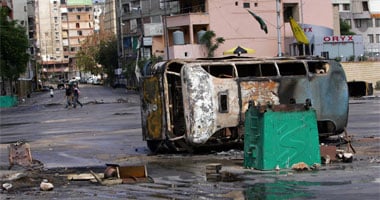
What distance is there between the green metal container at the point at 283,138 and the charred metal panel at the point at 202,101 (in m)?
2.84

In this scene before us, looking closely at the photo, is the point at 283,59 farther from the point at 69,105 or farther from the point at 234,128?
the point at 69,105

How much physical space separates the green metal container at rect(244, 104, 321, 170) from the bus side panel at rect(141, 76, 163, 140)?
3.80 m

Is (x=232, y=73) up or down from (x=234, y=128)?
up

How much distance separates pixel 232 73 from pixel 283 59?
132 centimetres

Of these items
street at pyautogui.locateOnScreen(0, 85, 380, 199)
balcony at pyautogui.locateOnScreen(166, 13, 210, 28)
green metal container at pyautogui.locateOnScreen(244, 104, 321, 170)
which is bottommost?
street at pyautogui.locateOnScreen(0, 85, 380, 199)

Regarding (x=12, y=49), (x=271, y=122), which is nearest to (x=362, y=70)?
(x=12, y=49)

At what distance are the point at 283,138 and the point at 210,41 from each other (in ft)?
176

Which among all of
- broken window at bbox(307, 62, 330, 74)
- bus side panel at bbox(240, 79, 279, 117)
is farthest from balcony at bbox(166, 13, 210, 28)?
bus side panel at bbox(240, 79, 279, 117)

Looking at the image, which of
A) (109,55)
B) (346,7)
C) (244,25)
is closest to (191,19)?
(244,25)

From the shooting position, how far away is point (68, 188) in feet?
37.9

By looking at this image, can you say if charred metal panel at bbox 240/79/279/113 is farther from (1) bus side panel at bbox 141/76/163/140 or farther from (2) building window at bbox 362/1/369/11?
(2) building window at bbox 362/1/369/11

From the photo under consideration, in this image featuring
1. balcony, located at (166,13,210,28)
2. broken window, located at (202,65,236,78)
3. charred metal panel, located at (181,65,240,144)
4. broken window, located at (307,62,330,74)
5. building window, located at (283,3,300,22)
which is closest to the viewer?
charred metal panel, located at (181,65,240,144)

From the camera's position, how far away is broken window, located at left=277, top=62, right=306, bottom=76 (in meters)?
17.1

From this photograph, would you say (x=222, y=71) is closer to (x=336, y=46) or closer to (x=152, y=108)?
(x=152, y=108)
